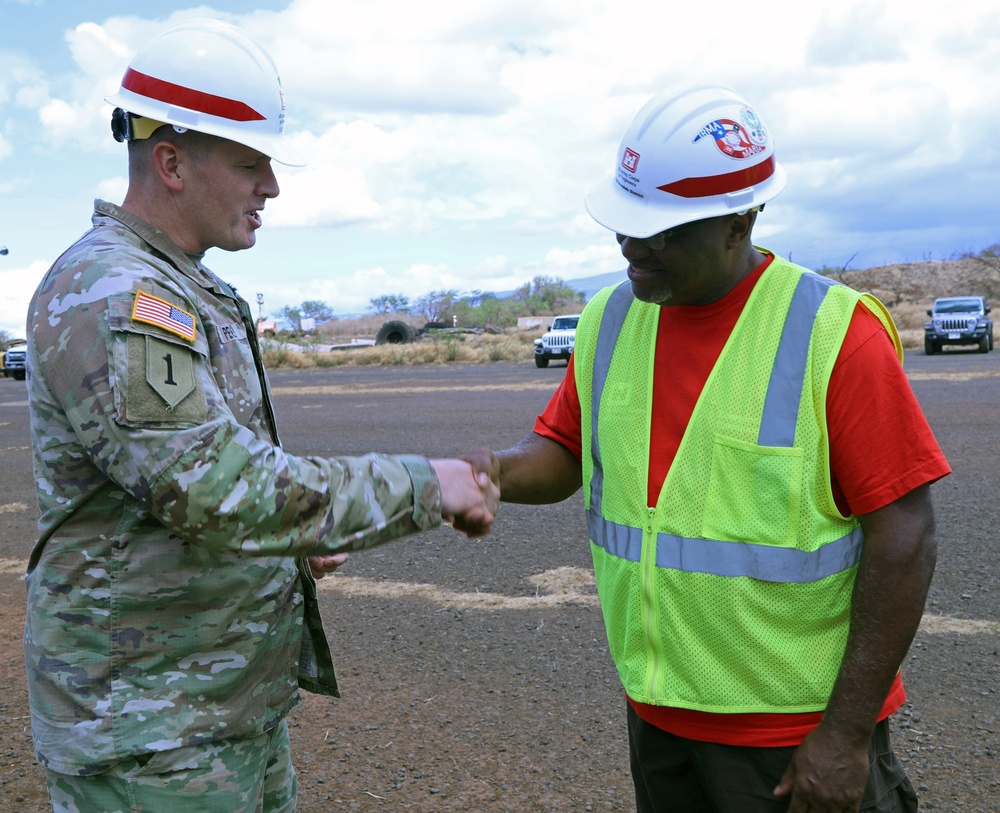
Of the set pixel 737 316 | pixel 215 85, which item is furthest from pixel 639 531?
pixel 215 85

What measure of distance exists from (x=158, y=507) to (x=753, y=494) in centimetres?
128

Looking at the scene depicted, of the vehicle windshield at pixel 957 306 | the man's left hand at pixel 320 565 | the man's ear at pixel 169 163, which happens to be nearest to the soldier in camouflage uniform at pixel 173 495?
the man's ear at pixel 169 163

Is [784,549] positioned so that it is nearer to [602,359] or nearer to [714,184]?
[602,359]

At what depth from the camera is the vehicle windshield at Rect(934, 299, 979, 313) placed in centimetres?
2872

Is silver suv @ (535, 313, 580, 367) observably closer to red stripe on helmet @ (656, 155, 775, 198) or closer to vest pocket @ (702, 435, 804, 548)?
red stripe on helmet @ (656, 155, 775, 198)

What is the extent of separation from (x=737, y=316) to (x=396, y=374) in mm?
25633

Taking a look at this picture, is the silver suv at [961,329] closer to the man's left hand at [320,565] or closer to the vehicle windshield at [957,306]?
the vehicle windshield at [957,306]

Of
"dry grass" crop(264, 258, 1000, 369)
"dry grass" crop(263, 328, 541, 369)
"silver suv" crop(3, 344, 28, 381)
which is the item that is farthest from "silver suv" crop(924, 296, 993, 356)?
"silver suv" crop(3, 344, 28, 381)

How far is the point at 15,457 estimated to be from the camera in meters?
12.7

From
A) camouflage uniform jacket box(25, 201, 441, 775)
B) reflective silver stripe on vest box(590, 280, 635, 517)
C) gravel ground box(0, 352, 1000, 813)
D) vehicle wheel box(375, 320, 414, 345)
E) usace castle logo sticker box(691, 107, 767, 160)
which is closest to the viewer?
camouflage uniform jacket box(25, 201, 441, 775)

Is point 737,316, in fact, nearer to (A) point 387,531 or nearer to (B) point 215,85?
(A) point 387,531

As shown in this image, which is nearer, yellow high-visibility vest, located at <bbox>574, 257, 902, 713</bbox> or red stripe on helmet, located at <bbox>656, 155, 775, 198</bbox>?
yellow high-visibility vest, located at <bbox>574, 257, 902, 713</bbox>

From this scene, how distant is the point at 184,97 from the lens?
234 cm

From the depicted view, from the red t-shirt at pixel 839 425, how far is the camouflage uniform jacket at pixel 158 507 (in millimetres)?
647
